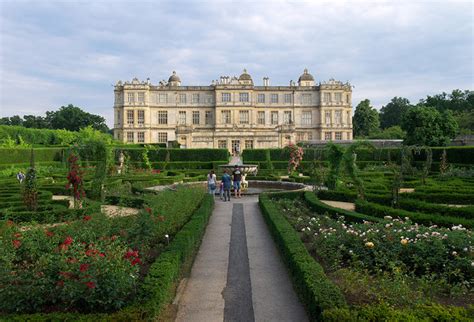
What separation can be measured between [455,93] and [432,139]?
33.5 m

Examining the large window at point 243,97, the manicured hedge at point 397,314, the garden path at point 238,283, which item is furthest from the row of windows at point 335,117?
the manicured hedge at point 397,314

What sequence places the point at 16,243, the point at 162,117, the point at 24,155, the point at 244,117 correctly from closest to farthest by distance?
the point at 16,243, the point at 24,155, the point at 162,117, the point at 244,117

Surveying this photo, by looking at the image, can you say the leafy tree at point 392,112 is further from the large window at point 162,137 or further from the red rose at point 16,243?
the red rose at point 16,243

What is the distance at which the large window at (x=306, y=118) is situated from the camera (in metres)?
59.2

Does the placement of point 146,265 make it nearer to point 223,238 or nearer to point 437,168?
point 223,238

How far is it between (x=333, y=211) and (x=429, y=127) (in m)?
29.3

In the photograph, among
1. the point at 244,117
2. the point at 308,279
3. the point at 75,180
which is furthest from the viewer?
the point at 244,117

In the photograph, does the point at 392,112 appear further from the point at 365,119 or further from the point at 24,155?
the point at 24,155

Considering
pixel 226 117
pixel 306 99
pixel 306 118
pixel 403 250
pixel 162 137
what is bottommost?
pixel 403 250

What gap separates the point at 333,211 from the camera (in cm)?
1098

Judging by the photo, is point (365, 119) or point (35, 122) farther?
point (35, 122)

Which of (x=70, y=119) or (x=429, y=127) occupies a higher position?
(x=70, y=119)

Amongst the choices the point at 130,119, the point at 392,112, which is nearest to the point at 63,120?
the point at 130,119

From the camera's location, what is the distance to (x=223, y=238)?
32.3ft
